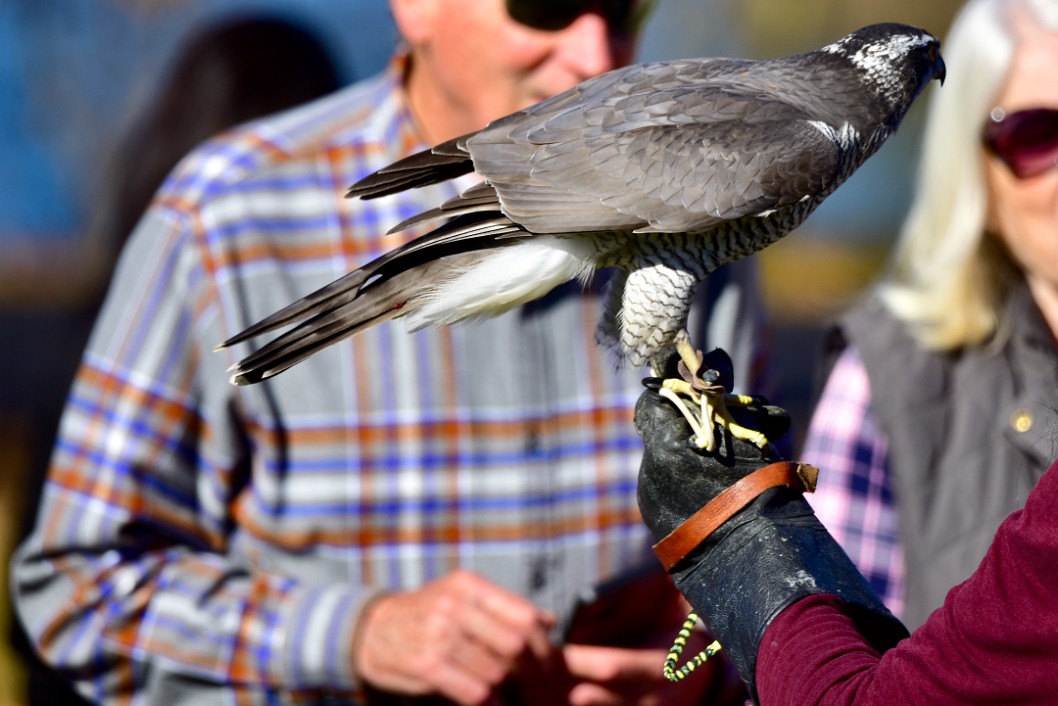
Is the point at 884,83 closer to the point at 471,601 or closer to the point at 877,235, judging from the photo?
the point at 471,601

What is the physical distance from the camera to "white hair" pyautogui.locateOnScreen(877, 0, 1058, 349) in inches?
98.0

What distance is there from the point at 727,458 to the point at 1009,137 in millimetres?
1280

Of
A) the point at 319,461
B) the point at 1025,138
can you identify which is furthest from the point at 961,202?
the point at 319,461

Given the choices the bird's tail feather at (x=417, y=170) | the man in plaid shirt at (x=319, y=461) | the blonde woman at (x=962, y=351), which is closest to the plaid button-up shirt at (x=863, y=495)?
the blonde woman at (x=962, y=351)

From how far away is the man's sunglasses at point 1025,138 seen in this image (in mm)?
2434

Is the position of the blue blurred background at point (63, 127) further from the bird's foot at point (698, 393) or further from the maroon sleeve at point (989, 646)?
the maroon sleeve at point (989, 646)

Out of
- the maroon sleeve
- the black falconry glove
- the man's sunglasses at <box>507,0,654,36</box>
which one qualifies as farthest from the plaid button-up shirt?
the maroon sleeve

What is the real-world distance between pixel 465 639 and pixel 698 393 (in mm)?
795

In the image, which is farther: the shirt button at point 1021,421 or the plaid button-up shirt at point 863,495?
the plaid button-up shirt at point 863,495

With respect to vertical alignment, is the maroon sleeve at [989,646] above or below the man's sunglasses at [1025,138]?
below

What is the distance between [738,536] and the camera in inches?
58.2

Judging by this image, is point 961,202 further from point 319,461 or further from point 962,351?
point 319,461

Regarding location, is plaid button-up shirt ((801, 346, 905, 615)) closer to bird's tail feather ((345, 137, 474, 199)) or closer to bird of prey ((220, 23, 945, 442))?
bird of prey ((220, 23, 945, 442))

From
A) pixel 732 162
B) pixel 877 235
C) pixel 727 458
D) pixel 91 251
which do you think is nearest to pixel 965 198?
pixel 732 162
